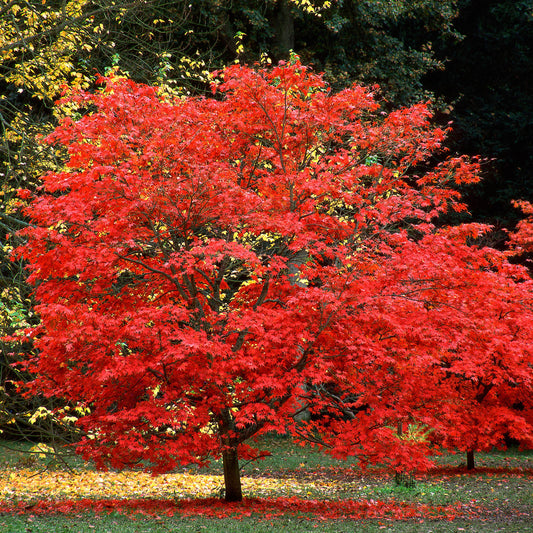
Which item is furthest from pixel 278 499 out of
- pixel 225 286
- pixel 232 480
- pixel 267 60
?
pixel 267 60

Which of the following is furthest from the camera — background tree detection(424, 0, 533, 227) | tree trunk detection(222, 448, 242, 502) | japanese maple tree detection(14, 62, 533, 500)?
background tree detection(424, 0, 533, 227)

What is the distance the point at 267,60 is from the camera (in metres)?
13.8

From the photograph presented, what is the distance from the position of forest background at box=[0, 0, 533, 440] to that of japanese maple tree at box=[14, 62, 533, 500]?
8.15 ft

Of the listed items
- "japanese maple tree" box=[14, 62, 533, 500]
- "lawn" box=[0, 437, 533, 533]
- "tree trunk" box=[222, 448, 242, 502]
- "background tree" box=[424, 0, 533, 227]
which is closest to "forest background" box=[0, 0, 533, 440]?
"background tree" box=[424, 0, 533, 227]

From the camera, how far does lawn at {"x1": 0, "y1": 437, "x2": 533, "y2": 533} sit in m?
7.72

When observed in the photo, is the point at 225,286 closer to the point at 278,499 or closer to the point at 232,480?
the point at 232,480

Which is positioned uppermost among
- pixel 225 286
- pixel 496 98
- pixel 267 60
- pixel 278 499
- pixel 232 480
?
pixel 496 98

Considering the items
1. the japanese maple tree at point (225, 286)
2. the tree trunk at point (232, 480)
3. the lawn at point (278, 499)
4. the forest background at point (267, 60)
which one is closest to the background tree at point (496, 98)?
the forest background at point (267, 60)

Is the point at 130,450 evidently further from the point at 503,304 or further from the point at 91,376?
the point at 503,304

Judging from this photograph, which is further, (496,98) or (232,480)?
(496,98)

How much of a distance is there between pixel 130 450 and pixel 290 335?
2.53 meters

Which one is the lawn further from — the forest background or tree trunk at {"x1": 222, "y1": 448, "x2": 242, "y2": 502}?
the forest background

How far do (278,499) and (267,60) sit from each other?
31.7 feet

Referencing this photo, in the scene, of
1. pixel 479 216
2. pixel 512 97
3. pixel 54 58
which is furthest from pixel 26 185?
pixel 512 97
